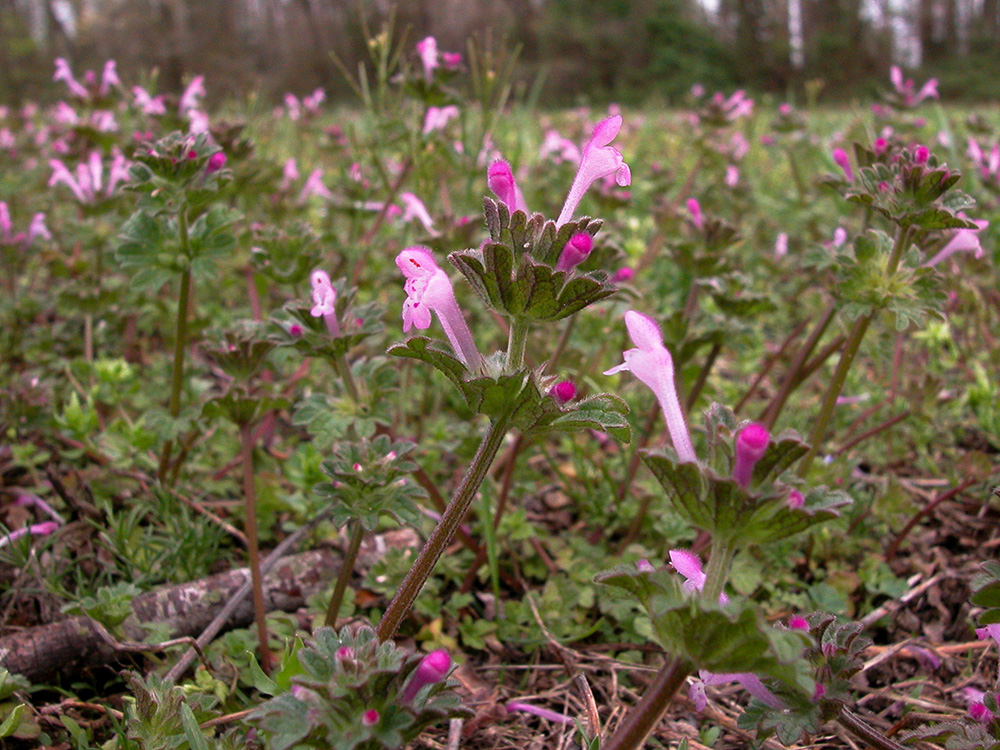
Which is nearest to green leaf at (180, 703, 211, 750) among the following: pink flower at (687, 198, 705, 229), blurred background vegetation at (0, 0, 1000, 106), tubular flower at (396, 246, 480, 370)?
tubular flower at (396, 246, 480, 370)

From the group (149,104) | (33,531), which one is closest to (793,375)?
(33,531)

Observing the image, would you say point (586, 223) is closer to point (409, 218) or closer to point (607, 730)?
point (607, 730)

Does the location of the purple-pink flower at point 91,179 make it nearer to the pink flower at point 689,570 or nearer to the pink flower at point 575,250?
the pink flower at point 575,250

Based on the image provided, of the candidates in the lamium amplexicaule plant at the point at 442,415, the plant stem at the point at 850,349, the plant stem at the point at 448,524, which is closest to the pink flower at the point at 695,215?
the lamium amplexicaule plant at the point at 442,415

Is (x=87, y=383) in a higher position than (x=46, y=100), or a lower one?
lower

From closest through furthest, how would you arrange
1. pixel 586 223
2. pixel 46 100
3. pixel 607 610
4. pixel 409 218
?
pixel 586 223
pixel 607 610
pixel 409 218
pixel 46 100

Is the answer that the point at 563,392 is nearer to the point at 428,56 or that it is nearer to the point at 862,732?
the point at 862,732

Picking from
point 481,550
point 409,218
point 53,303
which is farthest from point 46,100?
point 481,550
